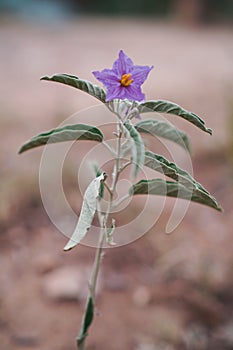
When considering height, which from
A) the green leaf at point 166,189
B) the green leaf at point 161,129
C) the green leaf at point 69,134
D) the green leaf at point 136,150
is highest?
the green leaf at point 136,150

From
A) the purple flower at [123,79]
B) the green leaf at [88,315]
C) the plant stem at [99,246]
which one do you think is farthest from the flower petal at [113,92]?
the green leaf at [88,315]

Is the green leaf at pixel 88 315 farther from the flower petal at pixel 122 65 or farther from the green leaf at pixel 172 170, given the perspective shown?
the flower petal at pixel 122 65

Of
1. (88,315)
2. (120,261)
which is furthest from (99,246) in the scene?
(120,261)

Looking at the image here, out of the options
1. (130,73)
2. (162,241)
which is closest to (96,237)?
(162,241)

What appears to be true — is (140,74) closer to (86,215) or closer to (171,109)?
(171,109)

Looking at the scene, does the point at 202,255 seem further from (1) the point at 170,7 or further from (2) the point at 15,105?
(1) the point at 170,7

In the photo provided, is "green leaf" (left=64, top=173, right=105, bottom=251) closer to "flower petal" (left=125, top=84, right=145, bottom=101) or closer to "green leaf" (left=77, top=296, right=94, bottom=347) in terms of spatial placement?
"flower petal" (left=125, top=84, right=145, bottom=101)
